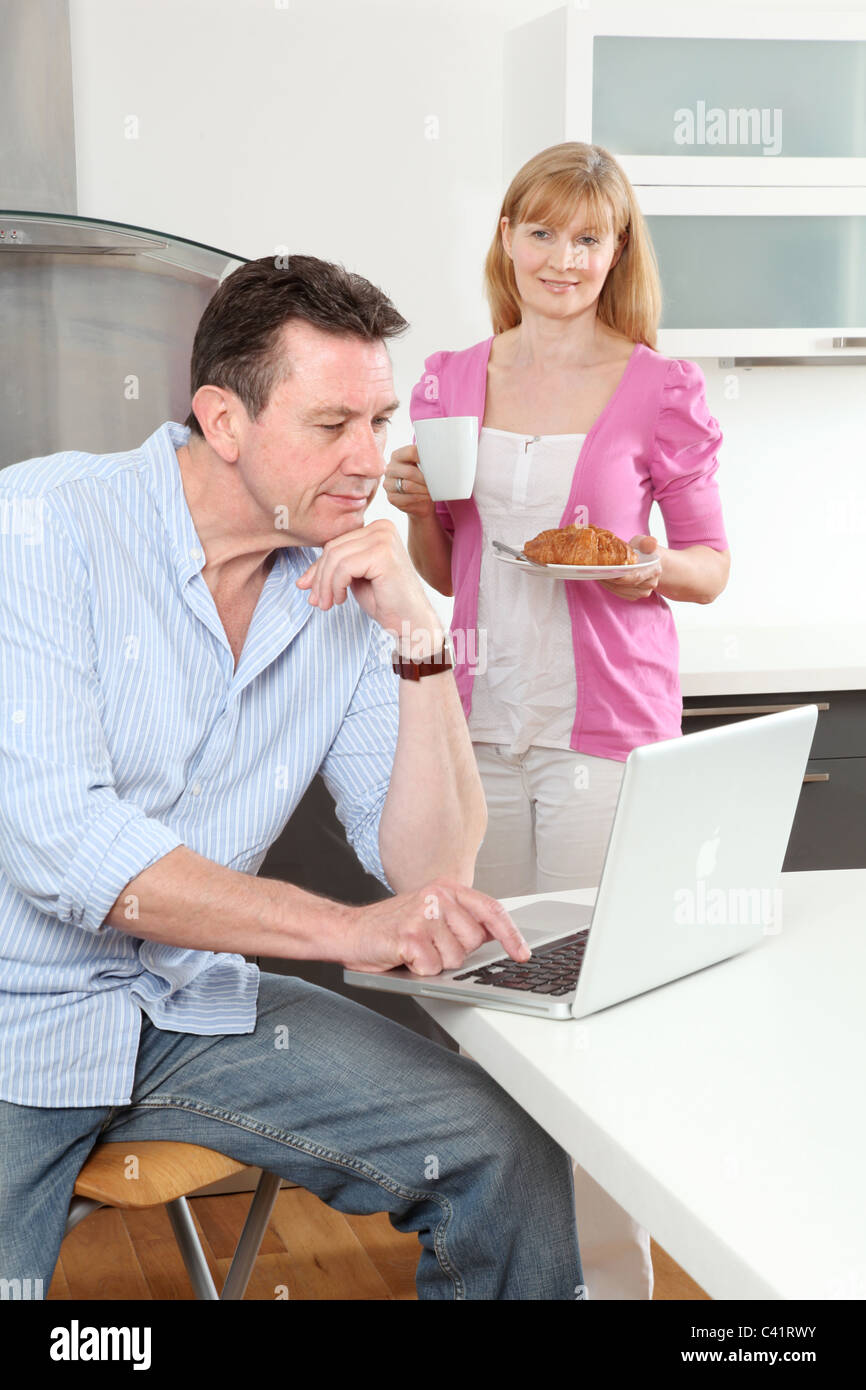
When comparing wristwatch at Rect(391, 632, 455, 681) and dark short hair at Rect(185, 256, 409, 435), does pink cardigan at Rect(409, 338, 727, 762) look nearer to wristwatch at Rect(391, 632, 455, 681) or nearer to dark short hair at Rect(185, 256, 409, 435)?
wristwatch at Rect(391, 632, 455, 681)

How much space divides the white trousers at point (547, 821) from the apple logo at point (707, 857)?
68cm

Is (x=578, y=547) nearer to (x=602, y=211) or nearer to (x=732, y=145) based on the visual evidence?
(x=602, y=211)

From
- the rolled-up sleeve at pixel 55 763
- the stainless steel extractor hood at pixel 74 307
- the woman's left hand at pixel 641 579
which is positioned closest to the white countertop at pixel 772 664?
the woman's left hand at pixel 641 579

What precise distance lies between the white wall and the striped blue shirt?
136cm

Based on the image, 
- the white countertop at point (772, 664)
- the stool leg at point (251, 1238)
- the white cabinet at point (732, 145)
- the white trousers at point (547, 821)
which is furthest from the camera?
the white cabinet at point (732, 145)

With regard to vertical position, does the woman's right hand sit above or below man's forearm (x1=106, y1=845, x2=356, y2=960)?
above

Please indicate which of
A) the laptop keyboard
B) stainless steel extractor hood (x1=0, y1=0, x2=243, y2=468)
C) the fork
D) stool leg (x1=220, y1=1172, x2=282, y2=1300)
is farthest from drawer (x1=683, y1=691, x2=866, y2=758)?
the laptop keyboard

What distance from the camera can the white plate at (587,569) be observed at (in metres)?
1.80

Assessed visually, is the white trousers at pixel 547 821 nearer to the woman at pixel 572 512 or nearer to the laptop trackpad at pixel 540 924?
the woman at pixel 572 512

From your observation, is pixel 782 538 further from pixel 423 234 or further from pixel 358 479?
pixel 358 479

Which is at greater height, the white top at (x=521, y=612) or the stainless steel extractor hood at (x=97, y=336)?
the stainless steel extractor hood at (x=97, y=336)

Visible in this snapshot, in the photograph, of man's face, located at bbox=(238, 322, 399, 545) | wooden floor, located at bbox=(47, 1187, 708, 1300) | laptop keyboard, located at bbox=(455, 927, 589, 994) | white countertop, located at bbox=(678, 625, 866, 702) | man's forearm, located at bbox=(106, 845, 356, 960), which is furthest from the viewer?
white countertop, located at bbox=(678, 625, 866, 702)

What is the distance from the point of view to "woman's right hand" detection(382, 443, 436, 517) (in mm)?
2098
